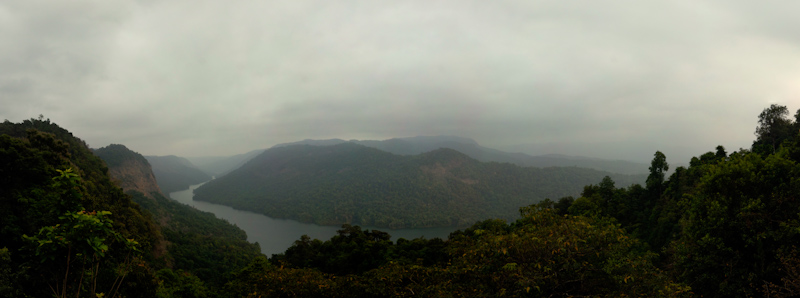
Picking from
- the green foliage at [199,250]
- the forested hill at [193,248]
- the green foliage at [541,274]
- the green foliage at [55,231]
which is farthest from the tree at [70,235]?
the green foliage at [199,250]

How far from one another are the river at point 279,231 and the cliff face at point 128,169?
1239 inches

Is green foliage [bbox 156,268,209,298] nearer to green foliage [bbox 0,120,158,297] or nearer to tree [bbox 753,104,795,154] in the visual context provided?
green foliage [bbox 0,120,158,297]

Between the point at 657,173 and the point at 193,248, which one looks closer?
the point at 657,173

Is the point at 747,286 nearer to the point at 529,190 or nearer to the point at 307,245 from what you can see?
the point at 307,245

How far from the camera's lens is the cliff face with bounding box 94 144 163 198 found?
9125cm

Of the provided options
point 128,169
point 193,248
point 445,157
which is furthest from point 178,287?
point 445,157

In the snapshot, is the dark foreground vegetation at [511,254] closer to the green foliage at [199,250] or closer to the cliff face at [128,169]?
the green foliage at [199,250]

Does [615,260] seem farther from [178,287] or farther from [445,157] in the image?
[445,157]

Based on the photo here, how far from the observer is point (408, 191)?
14300cm

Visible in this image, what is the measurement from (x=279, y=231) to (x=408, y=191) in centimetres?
5794

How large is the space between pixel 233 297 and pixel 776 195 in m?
22.3

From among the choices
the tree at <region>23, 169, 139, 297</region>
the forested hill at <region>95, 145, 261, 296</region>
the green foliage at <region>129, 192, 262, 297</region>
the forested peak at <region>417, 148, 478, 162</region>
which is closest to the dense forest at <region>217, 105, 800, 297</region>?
the tree at <region>23, 169, 139, 297</region>

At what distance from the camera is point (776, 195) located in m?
11.5

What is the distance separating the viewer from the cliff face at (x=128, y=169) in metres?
91.2
